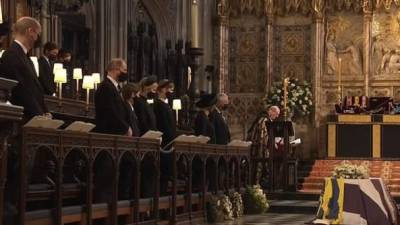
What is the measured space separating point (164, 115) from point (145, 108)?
54cm

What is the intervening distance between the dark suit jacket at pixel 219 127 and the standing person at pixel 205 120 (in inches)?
7.0

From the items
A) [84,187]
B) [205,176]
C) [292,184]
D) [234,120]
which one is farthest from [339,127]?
[84,187]

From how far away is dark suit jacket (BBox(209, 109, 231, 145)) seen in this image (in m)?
13.4

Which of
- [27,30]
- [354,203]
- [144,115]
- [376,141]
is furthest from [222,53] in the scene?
[27,30]

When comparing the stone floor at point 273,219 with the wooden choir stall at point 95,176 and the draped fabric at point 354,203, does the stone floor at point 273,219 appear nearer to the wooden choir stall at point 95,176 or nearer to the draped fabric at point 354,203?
the wooden choir stall at point 95,176

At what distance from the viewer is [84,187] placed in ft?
27.1

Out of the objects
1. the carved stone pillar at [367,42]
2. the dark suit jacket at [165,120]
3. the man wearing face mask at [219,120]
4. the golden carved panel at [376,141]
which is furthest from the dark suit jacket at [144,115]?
the carved stone pillar at [367,42]

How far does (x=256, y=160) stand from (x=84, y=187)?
9295 mm

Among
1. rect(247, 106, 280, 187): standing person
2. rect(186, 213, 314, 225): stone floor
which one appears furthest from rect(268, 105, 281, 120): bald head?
rect(186, 213, 314, 225): stone floor

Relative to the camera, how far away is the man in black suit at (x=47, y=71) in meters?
8.97

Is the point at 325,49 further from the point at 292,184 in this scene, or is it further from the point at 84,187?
the point at 84,187

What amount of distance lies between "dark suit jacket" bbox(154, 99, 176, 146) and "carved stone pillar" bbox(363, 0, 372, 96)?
40.1 ft

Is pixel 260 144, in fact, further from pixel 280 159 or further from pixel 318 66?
pixel 318 66

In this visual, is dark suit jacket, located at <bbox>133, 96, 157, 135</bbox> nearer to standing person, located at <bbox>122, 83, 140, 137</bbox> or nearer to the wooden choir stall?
the wooden choir stall
